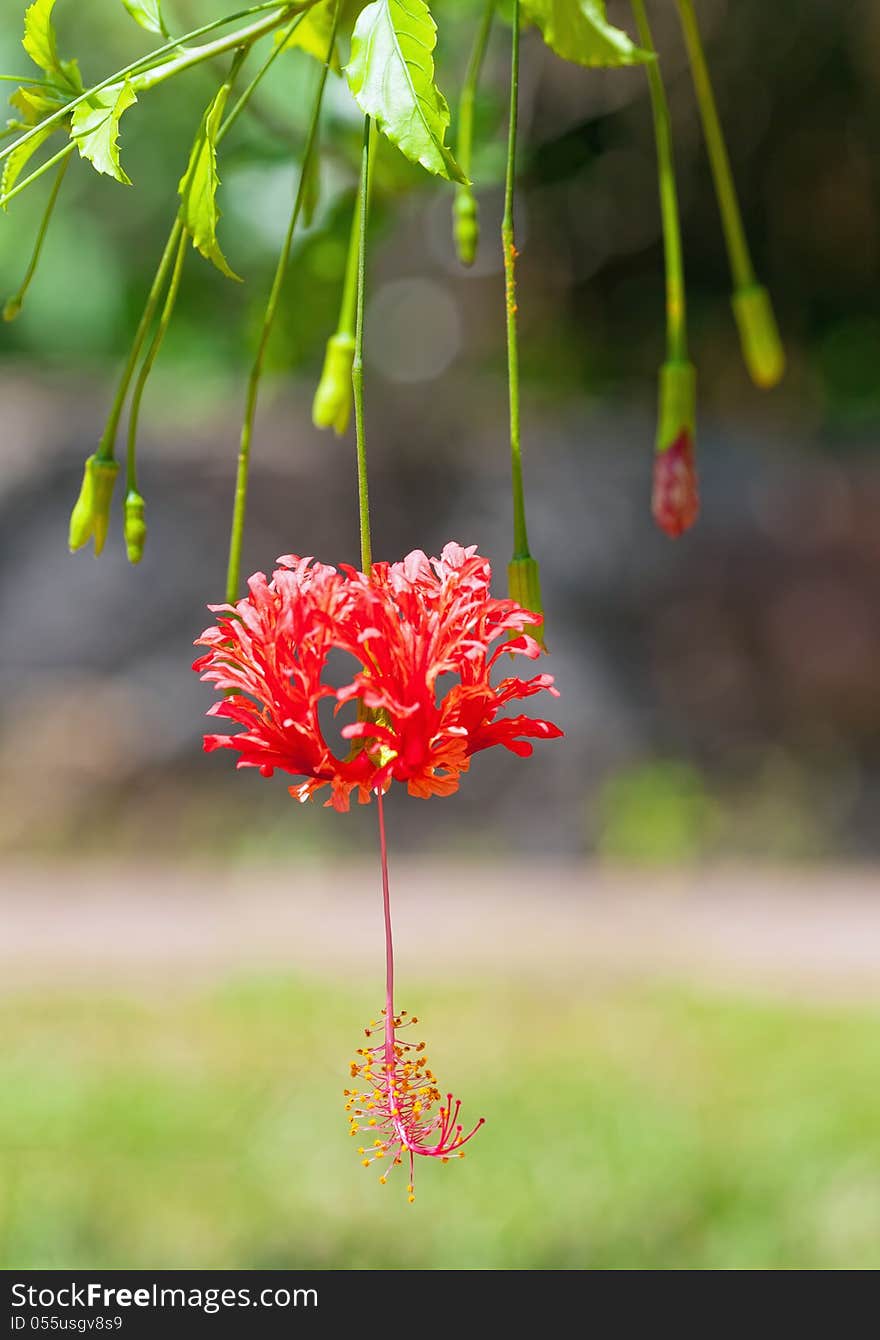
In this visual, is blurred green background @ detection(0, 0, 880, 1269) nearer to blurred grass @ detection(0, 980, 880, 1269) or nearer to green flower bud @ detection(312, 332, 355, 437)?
blurred grass @ detection(0, 980, 880, 1269)

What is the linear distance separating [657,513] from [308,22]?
341mm

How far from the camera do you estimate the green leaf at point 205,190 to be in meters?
0.67

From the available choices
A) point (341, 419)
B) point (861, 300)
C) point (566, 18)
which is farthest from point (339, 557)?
point (566, 18)

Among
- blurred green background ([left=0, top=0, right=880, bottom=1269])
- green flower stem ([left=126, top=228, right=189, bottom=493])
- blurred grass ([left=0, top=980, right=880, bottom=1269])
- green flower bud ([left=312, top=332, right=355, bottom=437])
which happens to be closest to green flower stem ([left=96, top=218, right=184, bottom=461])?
green flower stem ([left=126, top=228, right=189, bottom=493])

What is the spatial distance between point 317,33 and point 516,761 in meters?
2.90

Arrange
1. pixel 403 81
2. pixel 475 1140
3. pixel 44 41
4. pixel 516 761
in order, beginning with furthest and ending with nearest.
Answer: pixel 516 761 → pixel 475 1140 → pixel 44 41 → pixel 403 81

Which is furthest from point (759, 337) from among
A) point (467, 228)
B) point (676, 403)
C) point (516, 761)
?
A: point (516, 761)

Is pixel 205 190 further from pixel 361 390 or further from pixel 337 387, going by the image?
pixel 337 387

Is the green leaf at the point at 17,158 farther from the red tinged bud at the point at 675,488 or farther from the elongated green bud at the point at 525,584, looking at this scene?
the red tinged bud at the point at 675,488

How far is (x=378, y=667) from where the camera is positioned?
62 centimetres

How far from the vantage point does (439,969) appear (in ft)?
9.94

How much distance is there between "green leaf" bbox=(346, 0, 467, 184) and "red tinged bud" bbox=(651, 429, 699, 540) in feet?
1.09

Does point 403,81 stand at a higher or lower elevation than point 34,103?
lower

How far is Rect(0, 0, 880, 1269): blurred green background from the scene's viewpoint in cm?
214
